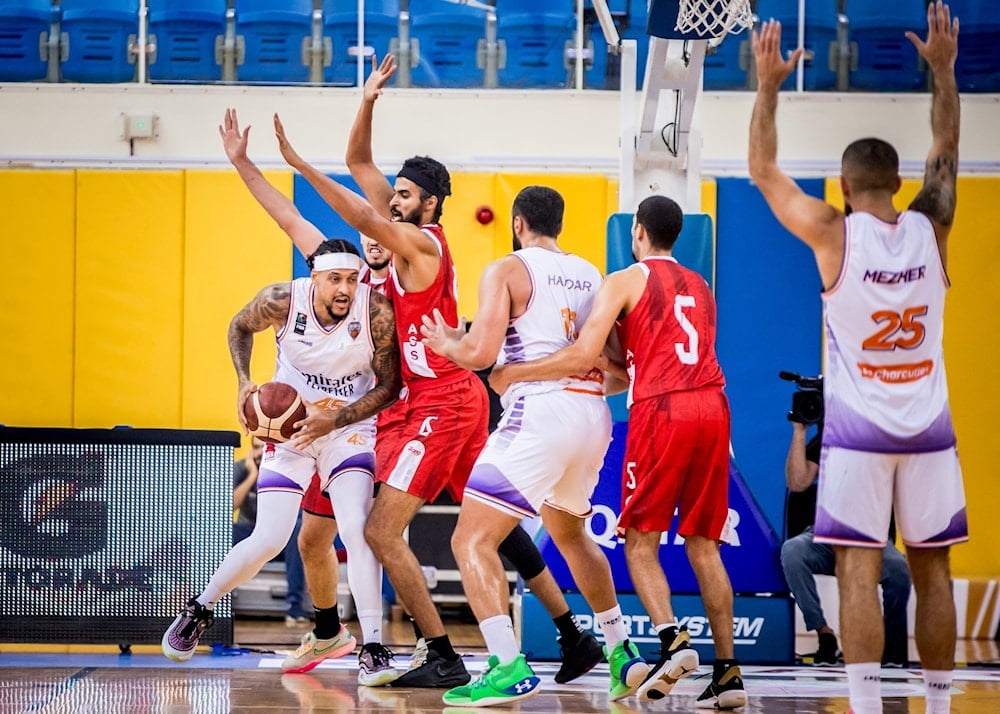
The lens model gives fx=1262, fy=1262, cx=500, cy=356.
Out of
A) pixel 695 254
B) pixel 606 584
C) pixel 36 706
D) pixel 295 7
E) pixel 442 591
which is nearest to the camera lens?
pixel 36 706

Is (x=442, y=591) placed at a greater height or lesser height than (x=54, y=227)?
lesser

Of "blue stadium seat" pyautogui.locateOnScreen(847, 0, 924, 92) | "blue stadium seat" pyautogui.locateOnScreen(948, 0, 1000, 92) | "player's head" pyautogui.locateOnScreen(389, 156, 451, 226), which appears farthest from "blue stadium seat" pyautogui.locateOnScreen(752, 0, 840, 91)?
"player's head" pyautogui.locateOnScreen(389, 156, 451, 226)

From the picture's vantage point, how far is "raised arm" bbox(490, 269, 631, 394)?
5.17 metres

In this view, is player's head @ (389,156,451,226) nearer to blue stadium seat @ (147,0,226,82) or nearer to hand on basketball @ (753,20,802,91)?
hand on basketball @ (753,20,802,91)

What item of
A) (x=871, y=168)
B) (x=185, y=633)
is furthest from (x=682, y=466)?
(x=185, y=633)

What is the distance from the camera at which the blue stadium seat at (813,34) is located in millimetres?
10695

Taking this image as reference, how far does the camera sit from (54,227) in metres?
9.88

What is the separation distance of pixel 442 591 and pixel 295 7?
5.24 meters

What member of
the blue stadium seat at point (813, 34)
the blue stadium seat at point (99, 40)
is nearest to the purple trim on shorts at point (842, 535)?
the blue stadium seat at point (813, 34)

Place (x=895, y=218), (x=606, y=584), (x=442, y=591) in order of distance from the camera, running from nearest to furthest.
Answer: (x=895, y=218) < (x=606, y=584) < (x=442, y=591)

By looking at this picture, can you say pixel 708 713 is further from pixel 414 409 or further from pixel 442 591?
pixel 442 591

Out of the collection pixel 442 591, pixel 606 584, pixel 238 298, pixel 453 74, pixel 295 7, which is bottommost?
pixel 442 591

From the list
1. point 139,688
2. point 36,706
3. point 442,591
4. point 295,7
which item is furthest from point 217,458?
point 295,7

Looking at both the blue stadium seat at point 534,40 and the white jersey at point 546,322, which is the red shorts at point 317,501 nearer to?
the white jersey at point 546,322
